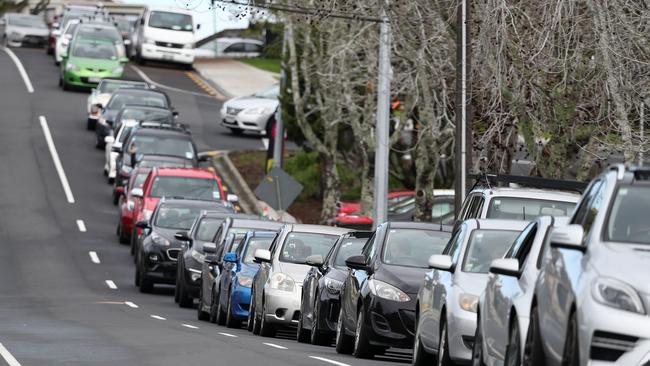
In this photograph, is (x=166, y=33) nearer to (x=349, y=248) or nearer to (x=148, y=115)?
(x=148, y=115)

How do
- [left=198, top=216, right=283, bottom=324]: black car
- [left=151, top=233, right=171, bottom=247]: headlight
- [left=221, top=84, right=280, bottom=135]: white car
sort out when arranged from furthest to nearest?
[left=221, top=84, right=280, bottom=135]: white car
[left=151, top=233, right=171, bottom=247]: headlight
[left=198, top=216, right=283, bottom=324]: black car

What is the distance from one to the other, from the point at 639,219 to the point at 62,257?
29.1 metres

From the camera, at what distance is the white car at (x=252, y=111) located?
58.5 metres

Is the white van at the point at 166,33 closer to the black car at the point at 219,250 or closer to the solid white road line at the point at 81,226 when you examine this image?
the solid white road line at the point at 81,226

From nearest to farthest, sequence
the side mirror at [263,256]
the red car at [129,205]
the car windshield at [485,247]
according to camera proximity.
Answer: the car windshield at [485,247] → the side mirror at [263,256] → the red car at [129,205]

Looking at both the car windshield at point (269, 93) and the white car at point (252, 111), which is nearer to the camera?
the white car at point (252, 111)

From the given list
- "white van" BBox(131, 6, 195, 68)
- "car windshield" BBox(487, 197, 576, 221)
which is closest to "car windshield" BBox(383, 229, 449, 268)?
"car windshield" BBox(487, 197, 576, 221)

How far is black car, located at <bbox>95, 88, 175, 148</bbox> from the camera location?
53.8 meters

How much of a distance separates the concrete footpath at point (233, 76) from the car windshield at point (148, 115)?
607 inches

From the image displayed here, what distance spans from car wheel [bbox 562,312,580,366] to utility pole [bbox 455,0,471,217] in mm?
15706

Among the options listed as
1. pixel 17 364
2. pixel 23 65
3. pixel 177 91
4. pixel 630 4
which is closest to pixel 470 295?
pixel 17 364

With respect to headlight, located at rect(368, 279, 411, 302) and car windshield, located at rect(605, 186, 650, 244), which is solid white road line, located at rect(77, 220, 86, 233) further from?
car windshield, located at rect(605, 186, 650, 244)

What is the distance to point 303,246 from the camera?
79.7 feet

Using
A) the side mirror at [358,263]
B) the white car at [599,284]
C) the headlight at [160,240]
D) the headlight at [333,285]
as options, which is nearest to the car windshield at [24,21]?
the headlight at [160,240]
